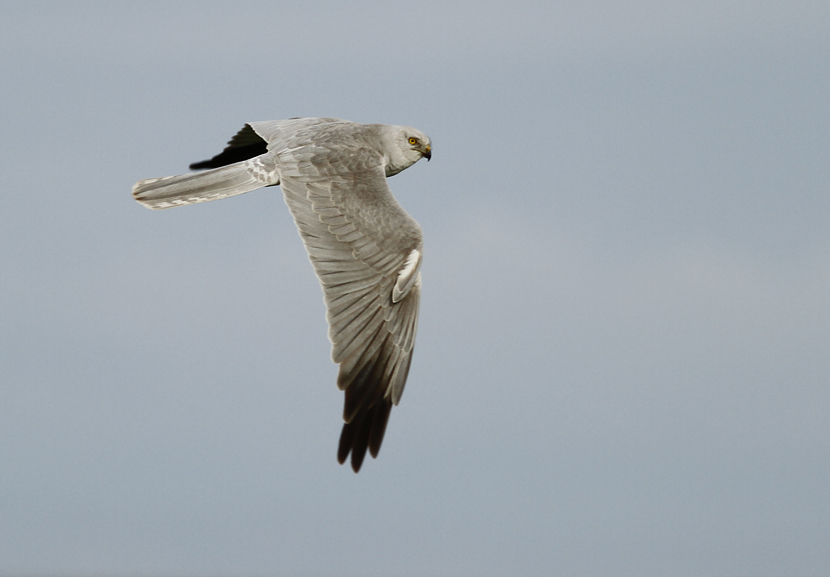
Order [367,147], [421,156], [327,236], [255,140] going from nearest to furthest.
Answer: [327,236], [367,147], [421,156], [255,140]

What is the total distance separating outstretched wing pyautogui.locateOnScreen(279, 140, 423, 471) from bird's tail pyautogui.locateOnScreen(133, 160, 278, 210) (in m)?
0.66

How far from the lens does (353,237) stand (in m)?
9.59

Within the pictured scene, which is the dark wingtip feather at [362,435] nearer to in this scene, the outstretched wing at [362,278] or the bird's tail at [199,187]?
the outstretched wing at [362,278]

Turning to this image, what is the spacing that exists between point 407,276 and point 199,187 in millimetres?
2972

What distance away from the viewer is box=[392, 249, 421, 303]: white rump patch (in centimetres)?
939

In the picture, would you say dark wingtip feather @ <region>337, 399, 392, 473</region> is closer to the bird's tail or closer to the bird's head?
the bird's tail

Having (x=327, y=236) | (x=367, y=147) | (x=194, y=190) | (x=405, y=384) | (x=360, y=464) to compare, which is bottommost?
(x=360, y=464)

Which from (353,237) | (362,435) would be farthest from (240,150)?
(362,435)

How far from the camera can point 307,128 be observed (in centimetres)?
1157

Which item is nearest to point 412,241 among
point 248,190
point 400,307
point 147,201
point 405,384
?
point 400,307

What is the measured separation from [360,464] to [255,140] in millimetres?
5601

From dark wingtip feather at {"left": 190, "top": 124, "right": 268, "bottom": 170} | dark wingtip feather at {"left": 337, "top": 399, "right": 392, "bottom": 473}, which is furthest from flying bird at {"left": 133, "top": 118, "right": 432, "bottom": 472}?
dark wingtip feather at {"left": 190, "top": 124, "right": 268, "bottom": 170}

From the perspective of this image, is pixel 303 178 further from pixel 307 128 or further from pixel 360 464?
pixel 360 464

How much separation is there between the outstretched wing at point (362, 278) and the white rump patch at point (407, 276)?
0.4 inches
